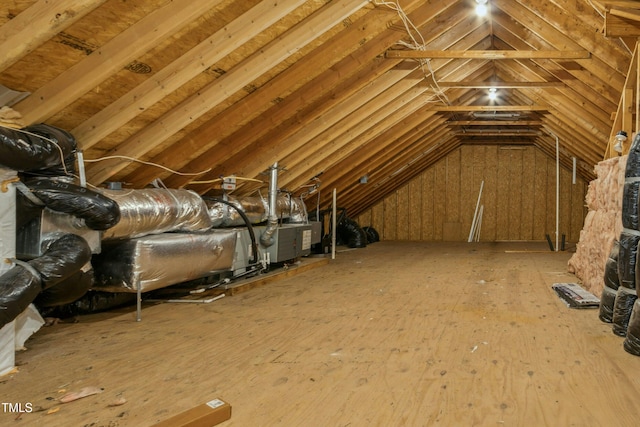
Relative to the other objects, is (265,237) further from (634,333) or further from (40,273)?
(634,333)

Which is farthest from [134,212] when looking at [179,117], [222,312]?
[222,312]

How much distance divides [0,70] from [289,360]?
1957 mm

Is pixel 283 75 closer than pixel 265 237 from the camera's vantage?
Yes

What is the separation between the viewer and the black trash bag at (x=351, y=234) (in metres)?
9.01

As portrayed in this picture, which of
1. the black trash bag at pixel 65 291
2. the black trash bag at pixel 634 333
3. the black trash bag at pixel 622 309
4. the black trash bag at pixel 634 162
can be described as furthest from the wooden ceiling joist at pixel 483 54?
the black trash bag at pixel 65 291

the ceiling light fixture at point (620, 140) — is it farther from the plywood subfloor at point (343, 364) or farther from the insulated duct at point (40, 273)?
the insulated duct at point (40, 273)

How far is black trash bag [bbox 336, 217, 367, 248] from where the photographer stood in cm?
901

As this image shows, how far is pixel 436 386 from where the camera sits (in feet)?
7.09

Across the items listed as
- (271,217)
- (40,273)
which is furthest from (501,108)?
(40,273)

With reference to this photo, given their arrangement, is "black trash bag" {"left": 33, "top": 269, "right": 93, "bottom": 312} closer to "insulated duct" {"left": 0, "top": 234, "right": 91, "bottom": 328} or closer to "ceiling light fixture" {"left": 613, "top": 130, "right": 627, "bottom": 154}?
"insulated duct" {"left": 0, "top": 234, "right": 91, "bottom": 328}

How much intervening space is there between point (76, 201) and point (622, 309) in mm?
3168

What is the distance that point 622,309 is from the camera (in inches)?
114

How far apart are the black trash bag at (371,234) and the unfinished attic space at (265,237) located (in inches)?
152

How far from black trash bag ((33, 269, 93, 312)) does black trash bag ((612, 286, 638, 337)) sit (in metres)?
3.13
